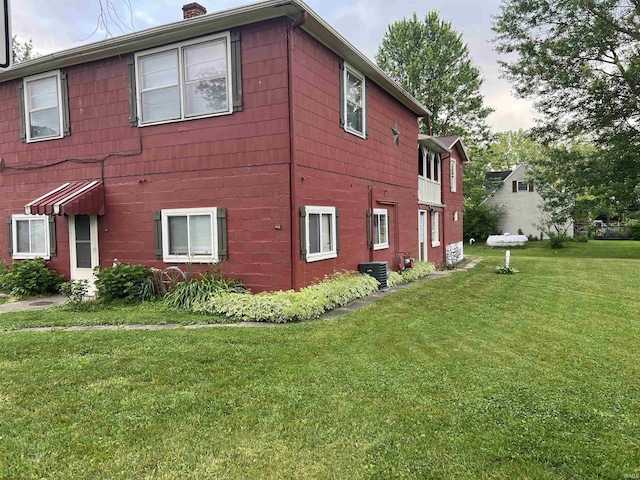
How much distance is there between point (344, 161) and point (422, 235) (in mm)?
6494

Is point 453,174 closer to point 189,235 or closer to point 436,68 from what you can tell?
point 189,235

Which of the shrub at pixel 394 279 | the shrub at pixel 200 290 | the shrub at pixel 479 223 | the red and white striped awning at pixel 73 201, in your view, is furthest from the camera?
the shrub at pixel 479 223

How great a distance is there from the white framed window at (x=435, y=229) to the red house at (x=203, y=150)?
579 cm

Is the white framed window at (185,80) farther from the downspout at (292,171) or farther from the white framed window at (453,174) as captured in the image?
the white framed window at (453,174)

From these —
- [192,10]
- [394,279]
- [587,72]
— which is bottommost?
[394,279]

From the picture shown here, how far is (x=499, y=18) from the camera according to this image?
2288cm

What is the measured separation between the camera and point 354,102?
9.95 meters

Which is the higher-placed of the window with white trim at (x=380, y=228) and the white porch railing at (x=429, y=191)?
the white porch railing at (x=429, y=191)

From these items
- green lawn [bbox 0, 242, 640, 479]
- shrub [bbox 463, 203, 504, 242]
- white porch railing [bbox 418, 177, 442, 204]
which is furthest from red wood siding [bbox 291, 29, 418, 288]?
shrub [bbox 463, 203, 504, 242]

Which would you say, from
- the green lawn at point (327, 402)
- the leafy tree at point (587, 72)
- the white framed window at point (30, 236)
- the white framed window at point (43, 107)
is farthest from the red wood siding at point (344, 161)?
the leafy tree at point (587, 72)

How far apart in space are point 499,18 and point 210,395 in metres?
25.2

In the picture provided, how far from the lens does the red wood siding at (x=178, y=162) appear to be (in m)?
7.51

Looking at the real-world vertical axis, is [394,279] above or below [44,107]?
below

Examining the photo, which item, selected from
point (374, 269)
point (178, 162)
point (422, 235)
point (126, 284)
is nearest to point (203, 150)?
point (178, 162)
